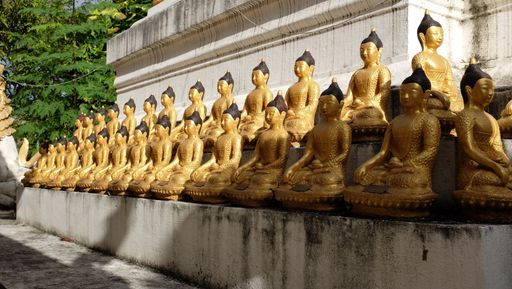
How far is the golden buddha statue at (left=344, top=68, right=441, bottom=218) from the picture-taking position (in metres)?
2.98

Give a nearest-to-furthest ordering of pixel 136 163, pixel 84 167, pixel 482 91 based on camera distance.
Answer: pixel 482 91 → pixel 136 163 → pixel 84 167

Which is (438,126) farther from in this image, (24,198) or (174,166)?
(24,198)

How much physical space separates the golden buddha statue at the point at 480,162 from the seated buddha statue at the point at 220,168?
1.99 metres

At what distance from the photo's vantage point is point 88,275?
4.93 m

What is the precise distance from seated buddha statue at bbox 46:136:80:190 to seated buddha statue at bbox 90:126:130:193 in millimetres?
1048

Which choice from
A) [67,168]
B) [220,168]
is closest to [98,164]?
[67,168]

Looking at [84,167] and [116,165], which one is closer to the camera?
[116,165]

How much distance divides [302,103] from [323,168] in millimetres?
1254

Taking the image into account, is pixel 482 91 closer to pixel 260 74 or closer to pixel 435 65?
pixel 435 65

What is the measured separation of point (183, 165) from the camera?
515cm

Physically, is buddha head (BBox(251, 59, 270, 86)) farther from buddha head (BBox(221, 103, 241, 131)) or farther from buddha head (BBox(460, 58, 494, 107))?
buddha head (BBox(460, 58, 494, 107))

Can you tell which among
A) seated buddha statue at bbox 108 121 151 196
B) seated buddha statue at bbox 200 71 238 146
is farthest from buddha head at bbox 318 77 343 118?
seated buddha statue at bbox 108 121 151 196

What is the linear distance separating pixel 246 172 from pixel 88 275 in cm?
181

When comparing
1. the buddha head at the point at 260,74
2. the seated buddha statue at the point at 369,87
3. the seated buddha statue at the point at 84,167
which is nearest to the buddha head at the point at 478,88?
the seated buddha statue at the point at 369,87
